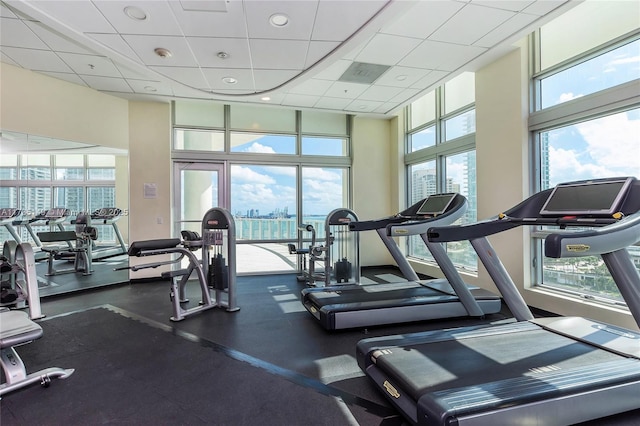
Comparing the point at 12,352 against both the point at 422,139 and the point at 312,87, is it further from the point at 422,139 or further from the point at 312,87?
the point at 422,139

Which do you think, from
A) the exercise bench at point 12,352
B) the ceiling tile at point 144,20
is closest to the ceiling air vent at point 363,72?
the ceiling tile at point 144,20

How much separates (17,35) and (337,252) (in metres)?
5.26

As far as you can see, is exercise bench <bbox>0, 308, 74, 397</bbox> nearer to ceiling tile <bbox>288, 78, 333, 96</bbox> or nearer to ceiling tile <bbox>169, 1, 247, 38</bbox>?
ceiling tile <bbox>169, 1, 247, 38</bbox>

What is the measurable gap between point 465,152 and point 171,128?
5.34 metres

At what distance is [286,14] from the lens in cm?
293

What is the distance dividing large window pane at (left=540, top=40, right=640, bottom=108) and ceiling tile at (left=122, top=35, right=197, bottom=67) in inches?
172

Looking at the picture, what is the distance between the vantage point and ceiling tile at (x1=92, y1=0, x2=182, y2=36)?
2.74 metres

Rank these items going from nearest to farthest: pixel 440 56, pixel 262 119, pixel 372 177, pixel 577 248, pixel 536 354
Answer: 1. pixel 577 248
2. pixel 536 354
3. pixel 440 56
4. pixel 262 119
5. pixel 372 177

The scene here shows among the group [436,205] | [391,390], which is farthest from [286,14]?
[391,390]

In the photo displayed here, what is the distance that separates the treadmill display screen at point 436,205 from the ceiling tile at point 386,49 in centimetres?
190

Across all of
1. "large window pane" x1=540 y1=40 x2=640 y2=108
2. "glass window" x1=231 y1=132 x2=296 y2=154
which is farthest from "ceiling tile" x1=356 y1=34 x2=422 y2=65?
"glass window" x1=231 y1=132 x2=296 y2=154

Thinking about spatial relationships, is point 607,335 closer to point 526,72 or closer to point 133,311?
point 526,72

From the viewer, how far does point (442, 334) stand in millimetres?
2670

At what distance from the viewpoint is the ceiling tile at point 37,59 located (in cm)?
397
